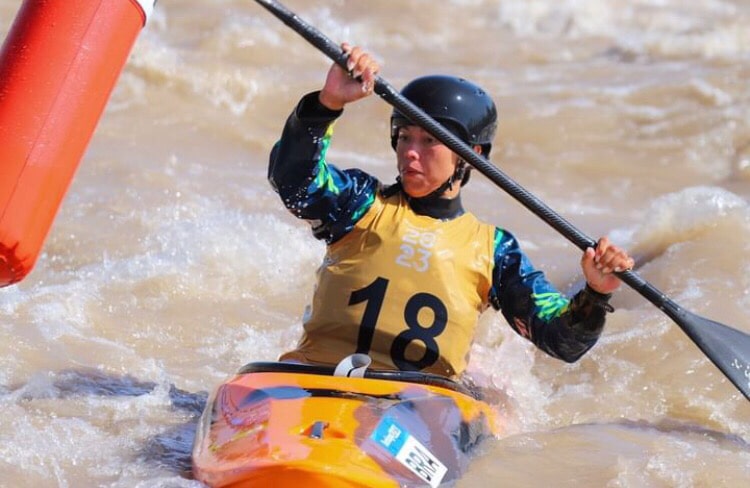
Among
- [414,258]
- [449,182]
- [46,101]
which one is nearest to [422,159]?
[449,182]

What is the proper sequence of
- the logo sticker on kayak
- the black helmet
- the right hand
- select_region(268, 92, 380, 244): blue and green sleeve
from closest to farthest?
the logo sticker on kayak → the right hand → select_region(268, 92, 380, 244): blue and green sleeve → the black helmet

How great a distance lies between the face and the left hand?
50cm

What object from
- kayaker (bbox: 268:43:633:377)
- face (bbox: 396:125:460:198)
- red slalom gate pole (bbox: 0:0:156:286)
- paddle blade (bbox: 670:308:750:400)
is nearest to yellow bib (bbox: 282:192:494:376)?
kayaker (bbox: 268:43:633:377)

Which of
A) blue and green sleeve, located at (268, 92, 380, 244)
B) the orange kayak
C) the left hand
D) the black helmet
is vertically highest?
the black helmet

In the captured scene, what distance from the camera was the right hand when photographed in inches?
138

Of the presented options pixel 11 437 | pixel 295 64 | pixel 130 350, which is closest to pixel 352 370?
pixel 11 437

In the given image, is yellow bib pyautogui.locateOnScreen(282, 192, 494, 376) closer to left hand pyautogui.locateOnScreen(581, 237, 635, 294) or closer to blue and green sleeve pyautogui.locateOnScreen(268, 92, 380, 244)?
blue and green sleeve pyautogui.locateOnScreen(268, 92, 380, 244)

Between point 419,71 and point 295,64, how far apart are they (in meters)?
1.03

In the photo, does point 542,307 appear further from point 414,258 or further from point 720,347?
point 720,347

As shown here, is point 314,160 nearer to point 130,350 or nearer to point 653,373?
point 130,350

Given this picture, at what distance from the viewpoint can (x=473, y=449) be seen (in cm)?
346

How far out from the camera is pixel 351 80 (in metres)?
3.54

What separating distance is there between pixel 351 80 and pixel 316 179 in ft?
1.10

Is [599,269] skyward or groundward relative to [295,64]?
groundward
